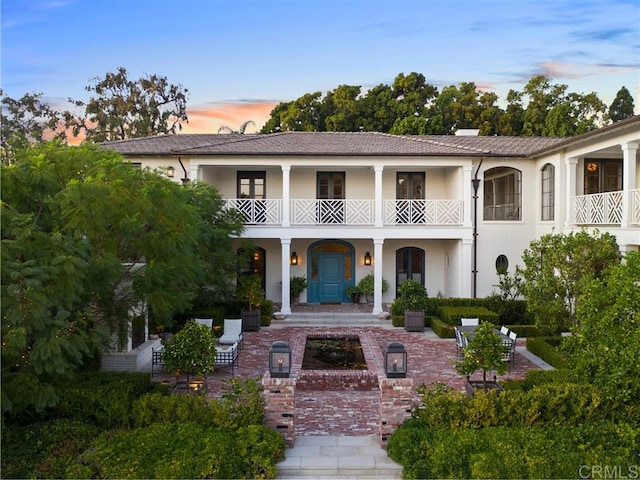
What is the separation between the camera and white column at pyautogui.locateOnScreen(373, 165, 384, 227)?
67.4 feet

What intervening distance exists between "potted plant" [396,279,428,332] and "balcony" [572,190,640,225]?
5620 millimetres

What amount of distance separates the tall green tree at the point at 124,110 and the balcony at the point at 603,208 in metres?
30.6

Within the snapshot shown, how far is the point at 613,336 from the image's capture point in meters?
8.77

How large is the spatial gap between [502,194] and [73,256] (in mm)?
18878

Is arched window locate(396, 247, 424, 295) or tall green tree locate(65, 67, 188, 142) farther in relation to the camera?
tall green tree locate(65, 67, 188, 142)

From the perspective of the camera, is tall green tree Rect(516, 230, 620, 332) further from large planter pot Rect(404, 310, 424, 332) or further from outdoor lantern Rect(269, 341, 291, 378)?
outdoor lantern Rect(269, 341, 291, 378)

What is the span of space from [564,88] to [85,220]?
122 feet

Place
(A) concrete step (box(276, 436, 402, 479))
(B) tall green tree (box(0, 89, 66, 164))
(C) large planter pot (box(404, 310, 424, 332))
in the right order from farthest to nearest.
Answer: (B) tall green tree (box(0, 89, 66, 164)) → (C) large planter pot (box(404, 310, 424, 332)) → (A) concrete step (box(276, 436, 402, 479))

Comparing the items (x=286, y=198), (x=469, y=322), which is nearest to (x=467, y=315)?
(x=469, y=322)

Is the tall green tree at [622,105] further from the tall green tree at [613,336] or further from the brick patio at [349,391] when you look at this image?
the tall green tree at [613,336]

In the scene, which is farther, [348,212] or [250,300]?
[348,212]

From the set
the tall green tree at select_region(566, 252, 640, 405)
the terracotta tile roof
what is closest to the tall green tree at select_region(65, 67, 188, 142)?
the terracotta tile roof

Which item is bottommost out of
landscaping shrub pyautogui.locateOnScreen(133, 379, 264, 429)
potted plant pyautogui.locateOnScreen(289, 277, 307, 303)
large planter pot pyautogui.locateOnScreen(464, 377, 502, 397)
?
large planter pot pyautogui.locateOnScreen(464, 377, 502, 397)

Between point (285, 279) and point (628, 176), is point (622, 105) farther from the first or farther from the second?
point (285, 279)
